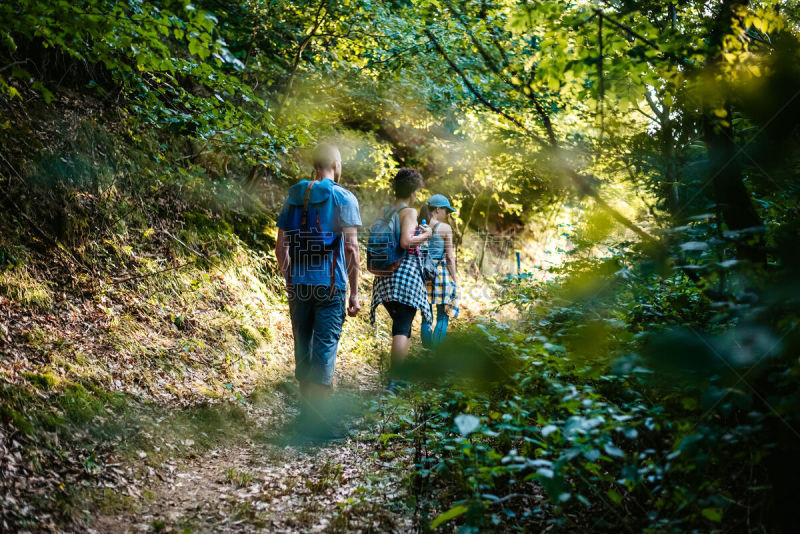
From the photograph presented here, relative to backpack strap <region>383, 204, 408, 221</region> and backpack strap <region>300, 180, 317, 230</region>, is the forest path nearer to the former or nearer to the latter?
backpack strap <region>300, 180, 317, 230</region>

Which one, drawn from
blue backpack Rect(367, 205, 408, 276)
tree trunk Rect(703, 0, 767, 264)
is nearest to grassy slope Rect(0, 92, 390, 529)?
blue backpack Rect(367, 205, 408, 276)

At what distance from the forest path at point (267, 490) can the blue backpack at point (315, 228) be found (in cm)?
137

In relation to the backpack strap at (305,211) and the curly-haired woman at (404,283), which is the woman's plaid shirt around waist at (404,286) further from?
the backpack strap at (305,211)

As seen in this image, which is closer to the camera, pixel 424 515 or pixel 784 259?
pixel 784 259

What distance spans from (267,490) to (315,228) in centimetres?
199

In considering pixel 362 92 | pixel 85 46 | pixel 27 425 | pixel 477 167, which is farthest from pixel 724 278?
pixel 477 167

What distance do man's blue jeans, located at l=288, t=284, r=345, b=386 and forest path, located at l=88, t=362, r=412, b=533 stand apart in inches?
22.7

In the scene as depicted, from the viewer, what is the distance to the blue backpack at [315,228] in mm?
4199

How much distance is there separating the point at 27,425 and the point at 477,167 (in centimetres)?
1052

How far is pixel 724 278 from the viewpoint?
1849 mm

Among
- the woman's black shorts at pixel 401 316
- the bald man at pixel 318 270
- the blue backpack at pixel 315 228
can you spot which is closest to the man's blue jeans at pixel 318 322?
the bald man at pixel 318 270

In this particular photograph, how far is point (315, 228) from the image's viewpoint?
4191 millimetres

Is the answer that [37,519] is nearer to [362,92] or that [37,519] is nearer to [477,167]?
[362,92]

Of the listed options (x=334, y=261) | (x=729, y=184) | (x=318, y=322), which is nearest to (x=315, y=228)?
(x=334, y=261)
